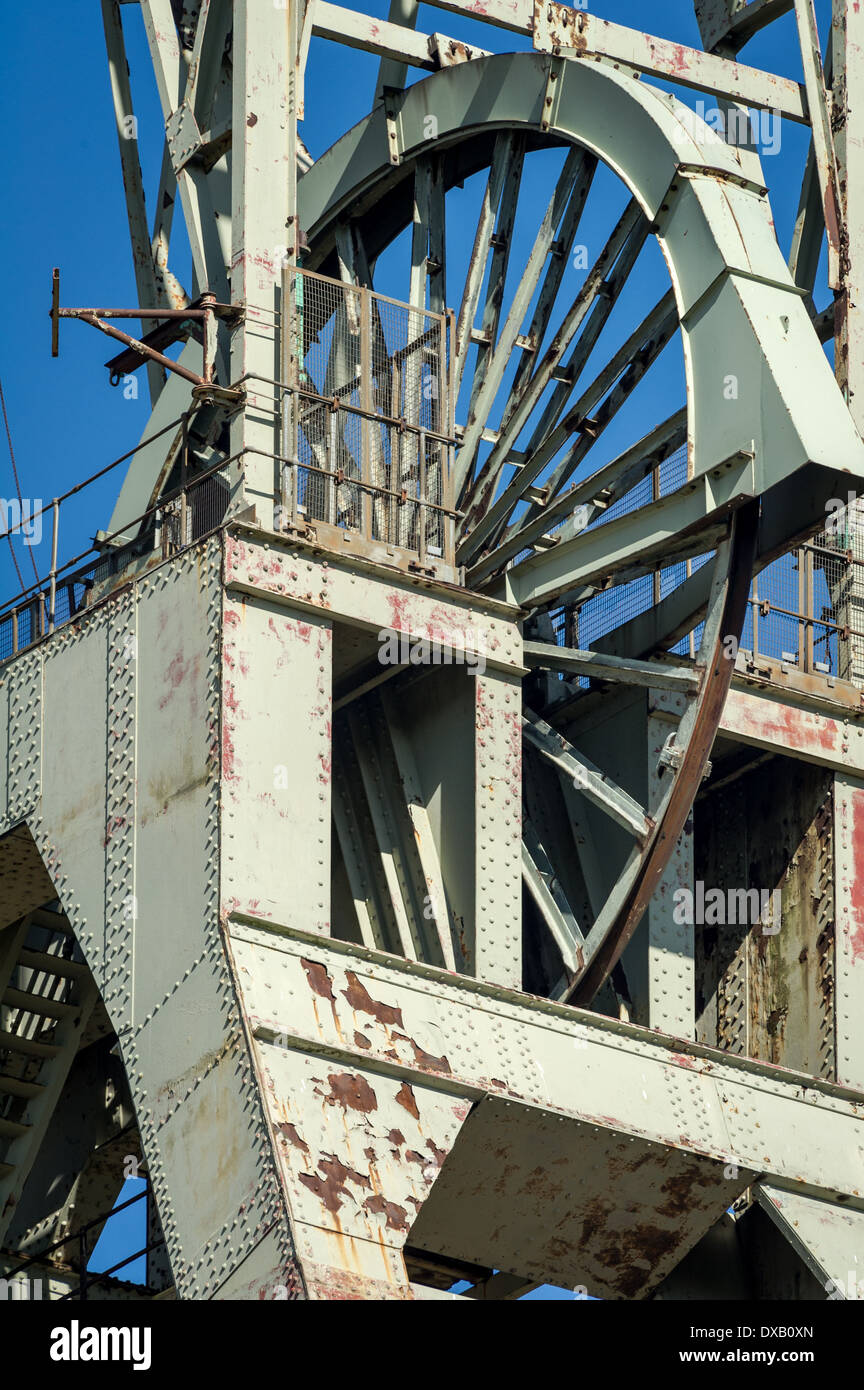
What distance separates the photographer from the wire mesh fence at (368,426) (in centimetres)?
2686

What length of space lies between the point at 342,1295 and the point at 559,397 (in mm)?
10121

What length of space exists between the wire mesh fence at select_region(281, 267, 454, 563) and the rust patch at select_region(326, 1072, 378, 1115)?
4770 mm

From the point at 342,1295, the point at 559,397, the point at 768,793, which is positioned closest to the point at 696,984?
the point at 768,793

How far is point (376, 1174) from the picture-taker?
2381 centimetres

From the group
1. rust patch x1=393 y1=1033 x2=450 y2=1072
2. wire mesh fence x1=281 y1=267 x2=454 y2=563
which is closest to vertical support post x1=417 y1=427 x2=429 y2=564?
wire mesh fence x1=281 y1=267 x2=454 y2=563

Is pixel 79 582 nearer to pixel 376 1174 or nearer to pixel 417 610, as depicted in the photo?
pixel 417 610

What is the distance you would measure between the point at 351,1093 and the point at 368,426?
6.14 m

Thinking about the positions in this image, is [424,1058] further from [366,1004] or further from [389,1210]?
[389,1210]

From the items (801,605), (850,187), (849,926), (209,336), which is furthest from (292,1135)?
(850,187)

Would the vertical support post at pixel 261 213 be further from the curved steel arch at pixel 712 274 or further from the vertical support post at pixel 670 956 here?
the vertical support post at pixel 670 956

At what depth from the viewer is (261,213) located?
27.3 metres

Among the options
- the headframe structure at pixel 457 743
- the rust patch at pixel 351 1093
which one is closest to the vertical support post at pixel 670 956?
the headframe structure at pixel 457 743

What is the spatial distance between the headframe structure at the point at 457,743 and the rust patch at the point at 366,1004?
4 centimetres

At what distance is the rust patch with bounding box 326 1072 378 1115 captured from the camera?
24016mm
